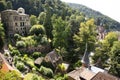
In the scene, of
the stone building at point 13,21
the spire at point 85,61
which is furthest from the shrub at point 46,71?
the stone building at point 13,21

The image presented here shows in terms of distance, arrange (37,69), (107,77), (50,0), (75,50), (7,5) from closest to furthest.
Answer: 1. (107,77)
2. (37,69)
3. (75,50)
4. (7,5)
5. (50,0)

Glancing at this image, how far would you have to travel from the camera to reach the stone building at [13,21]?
68562 mm

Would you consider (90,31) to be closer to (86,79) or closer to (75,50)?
(75,50)

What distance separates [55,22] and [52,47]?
7.18 meters

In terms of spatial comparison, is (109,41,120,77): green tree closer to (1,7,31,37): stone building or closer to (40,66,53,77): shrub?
(40,66,53,77): shrub

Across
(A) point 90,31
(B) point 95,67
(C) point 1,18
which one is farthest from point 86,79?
(C) point 1,18

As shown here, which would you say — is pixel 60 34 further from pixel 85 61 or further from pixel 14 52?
pixel 14 52

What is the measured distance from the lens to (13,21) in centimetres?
6919

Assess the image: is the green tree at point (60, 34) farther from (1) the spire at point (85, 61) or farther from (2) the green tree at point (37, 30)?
(1) the spire at point (85, 61)

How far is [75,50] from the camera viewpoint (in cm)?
6881

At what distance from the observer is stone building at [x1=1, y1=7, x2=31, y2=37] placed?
6856cm

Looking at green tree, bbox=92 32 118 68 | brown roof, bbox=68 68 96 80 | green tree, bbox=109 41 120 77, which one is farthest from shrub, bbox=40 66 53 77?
green tree, bbox=92 32 118 68

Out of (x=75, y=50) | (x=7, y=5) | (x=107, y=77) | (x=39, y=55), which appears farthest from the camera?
(x=7, y=5)

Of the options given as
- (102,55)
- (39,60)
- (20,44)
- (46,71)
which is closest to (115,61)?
(102,55)
